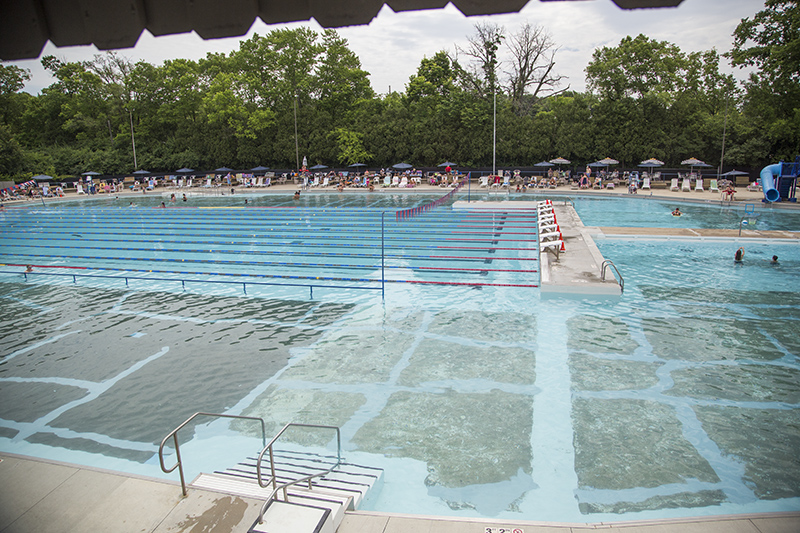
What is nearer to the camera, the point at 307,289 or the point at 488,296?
the point at 488,296

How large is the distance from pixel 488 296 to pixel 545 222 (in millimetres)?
6975

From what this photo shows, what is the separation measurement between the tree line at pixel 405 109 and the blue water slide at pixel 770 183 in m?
6.53

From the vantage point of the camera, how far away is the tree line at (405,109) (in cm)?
3116

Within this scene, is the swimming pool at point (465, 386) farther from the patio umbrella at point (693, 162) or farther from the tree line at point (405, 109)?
the tree line at point (405, 109)

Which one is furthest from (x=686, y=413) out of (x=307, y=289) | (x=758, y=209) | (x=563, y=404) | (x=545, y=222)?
(x=758, y=209)

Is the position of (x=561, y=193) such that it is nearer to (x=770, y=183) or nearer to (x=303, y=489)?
(x=770, y=183)

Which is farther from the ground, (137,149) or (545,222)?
(137,149)

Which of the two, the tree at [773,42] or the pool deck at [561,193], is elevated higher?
the tree at [773,42]

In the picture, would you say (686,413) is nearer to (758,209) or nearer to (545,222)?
(545,222)

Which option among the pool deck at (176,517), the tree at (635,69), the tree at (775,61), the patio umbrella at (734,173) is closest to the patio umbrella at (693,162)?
the patio umbrella at (734,173)

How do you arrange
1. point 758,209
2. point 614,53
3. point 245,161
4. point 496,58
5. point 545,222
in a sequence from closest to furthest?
point 545,222 < point 758,209 < point 614,53 < point 496,58 < point 245,161

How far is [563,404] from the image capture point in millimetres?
6602

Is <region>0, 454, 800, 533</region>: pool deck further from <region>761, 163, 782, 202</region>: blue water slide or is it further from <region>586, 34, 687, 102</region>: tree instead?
<region>586, 34, 687, 102</region>: tree

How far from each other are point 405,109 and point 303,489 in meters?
41.3
